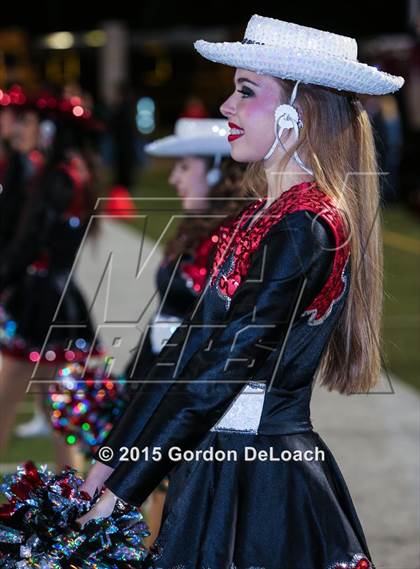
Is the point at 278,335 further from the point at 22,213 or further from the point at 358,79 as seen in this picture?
the point at 22,213

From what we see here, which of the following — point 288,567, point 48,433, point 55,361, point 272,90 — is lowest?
point 48,433

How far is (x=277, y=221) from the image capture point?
2.53m

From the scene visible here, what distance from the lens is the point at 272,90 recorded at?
→ 270 cm

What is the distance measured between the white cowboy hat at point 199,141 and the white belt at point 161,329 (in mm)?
686

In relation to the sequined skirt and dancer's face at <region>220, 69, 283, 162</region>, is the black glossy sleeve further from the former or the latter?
dancer's face at <region>220, 69, 283, 162</region>

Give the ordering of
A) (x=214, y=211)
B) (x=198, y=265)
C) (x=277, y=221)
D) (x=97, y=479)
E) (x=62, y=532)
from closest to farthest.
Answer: (x=62, y=532) → (x=277, y=221) → (x=97, y=479) → (x=198, y=265) → (x=214, y=211)

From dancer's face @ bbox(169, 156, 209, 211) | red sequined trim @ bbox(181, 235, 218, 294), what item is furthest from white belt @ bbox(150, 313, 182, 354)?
dancer's face @ bbox(169, 156, 209, 211)

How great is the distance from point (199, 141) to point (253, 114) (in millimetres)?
2040

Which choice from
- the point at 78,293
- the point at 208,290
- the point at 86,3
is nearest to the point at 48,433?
the point at 78,293

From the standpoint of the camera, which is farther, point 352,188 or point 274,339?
point 352,188

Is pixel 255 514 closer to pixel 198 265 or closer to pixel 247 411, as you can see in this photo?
pixel 247 411

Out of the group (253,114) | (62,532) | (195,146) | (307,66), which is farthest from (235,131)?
(195,146)

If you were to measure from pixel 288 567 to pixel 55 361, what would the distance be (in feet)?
10.8

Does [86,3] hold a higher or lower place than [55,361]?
lower
